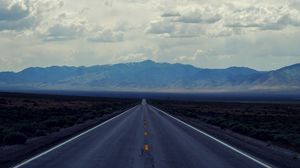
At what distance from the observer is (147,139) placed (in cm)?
2412

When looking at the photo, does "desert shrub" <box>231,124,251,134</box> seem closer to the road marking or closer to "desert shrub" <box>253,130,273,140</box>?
"desert shrub" <box>253,130,273,140</box>

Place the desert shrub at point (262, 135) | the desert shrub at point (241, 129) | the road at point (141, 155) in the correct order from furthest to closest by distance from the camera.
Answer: the desert shrub at point (241, 129)
the desert shrub at point (262, 135)
the road at point (141, 155)

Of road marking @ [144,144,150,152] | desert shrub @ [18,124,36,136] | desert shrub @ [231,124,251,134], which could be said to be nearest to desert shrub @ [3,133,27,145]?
road marking @ [144,144,150,152]

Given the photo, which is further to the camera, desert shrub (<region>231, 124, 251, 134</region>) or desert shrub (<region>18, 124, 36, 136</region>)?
desert shrub (<region>231, 124, 251, 134</region>)

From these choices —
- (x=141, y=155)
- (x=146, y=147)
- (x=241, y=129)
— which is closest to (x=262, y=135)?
(x=241, y=129)

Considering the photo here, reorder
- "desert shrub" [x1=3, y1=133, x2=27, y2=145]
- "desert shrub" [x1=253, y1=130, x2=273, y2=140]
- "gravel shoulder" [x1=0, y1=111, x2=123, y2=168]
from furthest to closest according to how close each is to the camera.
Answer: "desert shrub" [x1=253, y1=130, x2=273, y2=140] < "desert shrub" [x1=3, y1=133, x2=27, y2=145] < "gravel shoulder" [x1=0, y1=111, x2=123, y2=168]

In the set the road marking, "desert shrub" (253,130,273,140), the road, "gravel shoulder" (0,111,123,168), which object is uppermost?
"desert shrub" (253,130,273,140)

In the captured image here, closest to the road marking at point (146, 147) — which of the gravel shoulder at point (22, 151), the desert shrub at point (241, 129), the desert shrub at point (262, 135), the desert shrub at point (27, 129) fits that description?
the gravel shoulder at point (22, 151)

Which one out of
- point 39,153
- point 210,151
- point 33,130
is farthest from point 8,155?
point 33,130

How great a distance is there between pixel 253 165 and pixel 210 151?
12.9 ft

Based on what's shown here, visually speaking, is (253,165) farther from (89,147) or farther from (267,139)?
(267,139)

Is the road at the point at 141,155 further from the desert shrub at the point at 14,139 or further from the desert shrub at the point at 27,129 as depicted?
the desert shrub at the point at 27,129

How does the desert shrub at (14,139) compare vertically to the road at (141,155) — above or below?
above

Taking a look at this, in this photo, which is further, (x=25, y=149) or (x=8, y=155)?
(x=25, y=149)
